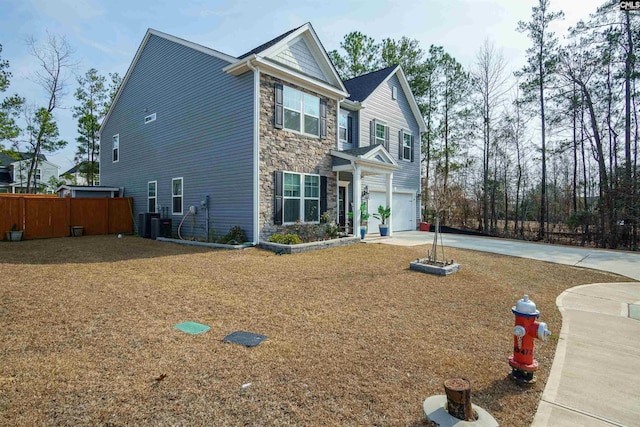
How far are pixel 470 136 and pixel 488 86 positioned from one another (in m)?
3.27

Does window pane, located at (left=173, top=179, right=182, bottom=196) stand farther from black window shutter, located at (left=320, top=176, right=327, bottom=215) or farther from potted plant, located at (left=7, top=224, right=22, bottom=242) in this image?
black window shutter, located at (left=320, top=176, right=327, bottom=215)

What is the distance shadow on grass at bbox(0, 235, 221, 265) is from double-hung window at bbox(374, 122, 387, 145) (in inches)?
391

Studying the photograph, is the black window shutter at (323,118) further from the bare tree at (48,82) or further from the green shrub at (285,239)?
the bare tree at (48,82)

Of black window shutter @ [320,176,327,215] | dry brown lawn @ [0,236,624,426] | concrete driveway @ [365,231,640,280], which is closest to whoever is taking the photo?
dry brown lawn @ [0,236,624,426]

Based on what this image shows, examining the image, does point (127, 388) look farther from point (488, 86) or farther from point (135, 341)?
point (488, 86)

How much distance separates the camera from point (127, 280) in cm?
568

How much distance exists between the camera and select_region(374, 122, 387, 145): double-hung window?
15572 millimetres

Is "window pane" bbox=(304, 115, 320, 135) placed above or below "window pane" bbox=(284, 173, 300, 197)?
above

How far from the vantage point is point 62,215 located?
12781 mm

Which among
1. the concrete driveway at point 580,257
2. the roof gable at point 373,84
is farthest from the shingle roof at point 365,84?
the concrete driveway at point 580,257

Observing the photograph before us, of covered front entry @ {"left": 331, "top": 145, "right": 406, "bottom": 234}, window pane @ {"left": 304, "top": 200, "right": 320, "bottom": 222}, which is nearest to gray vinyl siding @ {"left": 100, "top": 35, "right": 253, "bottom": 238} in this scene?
window pane @ {"left": 304, "top": 200, "right": 320, "bottom": 222}

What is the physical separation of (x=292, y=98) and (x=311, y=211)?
392 cm

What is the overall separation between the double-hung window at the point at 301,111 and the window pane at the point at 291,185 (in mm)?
1622

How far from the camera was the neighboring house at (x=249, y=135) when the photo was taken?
9984mm
